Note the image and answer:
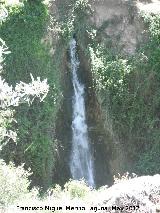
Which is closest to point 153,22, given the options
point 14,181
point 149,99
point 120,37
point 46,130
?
point 120,37

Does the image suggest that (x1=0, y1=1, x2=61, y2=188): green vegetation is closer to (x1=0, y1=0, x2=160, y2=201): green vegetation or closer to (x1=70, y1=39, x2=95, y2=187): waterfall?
(x1=0, y1=0, x2=160, y2=201): green vegetation

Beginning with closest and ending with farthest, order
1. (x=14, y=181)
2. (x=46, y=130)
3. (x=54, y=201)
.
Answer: (x=54, y=201) → (x=14, y=181) → (x=46, y=130)

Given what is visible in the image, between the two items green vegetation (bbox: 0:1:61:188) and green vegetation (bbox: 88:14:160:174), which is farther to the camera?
green vegetation (bbox: 88:14:160:174)

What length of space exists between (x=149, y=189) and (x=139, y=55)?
8.94 m

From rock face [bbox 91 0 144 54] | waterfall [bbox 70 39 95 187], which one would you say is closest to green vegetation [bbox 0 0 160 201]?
rock face [bbox 91 0 144 54]

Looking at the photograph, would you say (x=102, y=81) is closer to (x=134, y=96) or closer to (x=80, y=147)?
(x=134, y=96)

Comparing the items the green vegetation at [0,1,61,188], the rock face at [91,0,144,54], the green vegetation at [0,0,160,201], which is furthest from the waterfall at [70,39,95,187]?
the rock face at [91,0,144,54]

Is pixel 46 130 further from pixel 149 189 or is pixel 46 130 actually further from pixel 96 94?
pixel 149 189

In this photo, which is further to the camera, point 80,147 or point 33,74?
point 80,147

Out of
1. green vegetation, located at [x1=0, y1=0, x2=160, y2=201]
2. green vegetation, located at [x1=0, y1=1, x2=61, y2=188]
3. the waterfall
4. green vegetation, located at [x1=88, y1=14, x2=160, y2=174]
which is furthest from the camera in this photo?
the waterfall

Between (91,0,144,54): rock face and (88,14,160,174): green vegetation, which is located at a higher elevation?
(91,0,144,54): rock face

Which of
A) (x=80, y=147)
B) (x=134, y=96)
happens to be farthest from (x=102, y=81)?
(x=80, y=147)

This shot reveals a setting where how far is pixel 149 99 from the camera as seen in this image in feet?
65.6

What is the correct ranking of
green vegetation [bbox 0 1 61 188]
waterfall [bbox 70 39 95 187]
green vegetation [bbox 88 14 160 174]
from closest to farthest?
green vegetation [bbox 0 1 61 188] → green vegetation [bbox 88 14 160 174] → waterfall [bbox 70 39 95 187]
